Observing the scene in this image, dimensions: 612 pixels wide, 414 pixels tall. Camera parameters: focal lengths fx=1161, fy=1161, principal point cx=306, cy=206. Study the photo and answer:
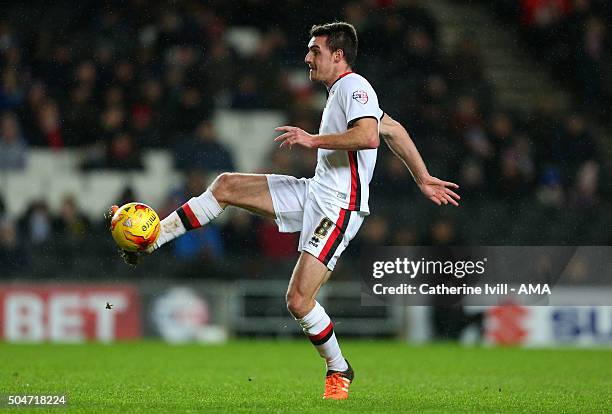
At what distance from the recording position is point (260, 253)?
14.2 meters

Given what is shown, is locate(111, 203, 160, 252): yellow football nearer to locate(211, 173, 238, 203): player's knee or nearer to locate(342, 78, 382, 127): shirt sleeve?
locate(211, 173, 238, 203): player's knee

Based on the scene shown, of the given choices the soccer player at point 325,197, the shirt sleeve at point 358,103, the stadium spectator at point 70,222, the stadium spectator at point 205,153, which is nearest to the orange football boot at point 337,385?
the soccer player at point 325,197

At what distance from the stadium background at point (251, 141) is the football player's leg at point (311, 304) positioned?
6.19 metres

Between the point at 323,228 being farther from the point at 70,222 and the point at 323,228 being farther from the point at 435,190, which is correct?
the point at 70,222

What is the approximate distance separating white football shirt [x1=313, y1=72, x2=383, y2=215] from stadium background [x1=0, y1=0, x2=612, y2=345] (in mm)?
6288

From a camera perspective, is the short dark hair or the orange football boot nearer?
the orange football boot

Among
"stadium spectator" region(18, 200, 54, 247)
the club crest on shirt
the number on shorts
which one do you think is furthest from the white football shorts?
"stadium spectator" region(18, 200, 54, 247)

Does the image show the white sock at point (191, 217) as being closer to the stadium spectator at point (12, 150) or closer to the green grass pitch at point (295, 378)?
the green grass pitch at point (295, 378)

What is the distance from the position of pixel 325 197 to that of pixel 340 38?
37.9 inches

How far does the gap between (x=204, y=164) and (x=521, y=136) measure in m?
4.27

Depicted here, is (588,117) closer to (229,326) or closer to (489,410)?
(229,326)

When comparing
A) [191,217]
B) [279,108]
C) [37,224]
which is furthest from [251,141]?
[191,217]

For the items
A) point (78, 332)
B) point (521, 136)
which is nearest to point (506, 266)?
point (521, 136)

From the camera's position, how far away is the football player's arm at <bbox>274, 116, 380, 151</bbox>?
6.54m
